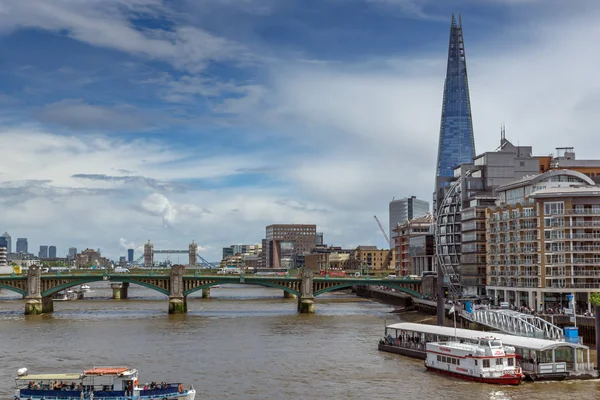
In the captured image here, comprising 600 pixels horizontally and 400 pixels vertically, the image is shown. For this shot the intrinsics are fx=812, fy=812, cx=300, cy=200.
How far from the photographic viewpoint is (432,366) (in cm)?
7956

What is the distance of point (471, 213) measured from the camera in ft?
486

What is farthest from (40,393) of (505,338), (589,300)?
(589,300)

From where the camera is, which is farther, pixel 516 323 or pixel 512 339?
pixel 516 323

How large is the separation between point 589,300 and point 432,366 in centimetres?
4417

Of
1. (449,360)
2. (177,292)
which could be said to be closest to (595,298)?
(449,360)

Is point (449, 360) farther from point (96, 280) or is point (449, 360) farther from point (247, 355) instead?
point (96, 280)

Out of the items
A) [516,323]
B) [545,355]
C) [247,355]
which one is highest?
[516,323]

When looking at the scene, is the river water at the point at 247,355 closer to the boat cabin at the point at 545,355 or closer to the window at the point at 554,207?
the boat cabin at the point at 545,355

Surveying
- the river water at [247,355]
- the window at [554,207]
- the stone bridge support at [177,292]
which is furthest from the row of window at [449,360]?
the stone bridge support at [177,292]

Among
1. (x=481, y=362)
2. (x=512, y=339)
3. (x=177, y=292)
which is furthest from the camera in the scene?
(x=177, y=292)

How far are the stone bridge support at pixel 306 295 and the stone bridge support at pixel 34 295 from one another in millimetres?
48871

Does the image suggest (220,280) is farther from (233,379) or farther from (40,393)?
(40,393)

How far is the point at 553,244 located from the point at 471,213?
30.2m

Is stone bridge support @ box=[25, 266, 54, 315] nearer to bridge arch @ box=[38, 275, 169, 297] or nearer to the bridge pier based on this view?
bridge arch @ box=[38, 275, 169, 297]
